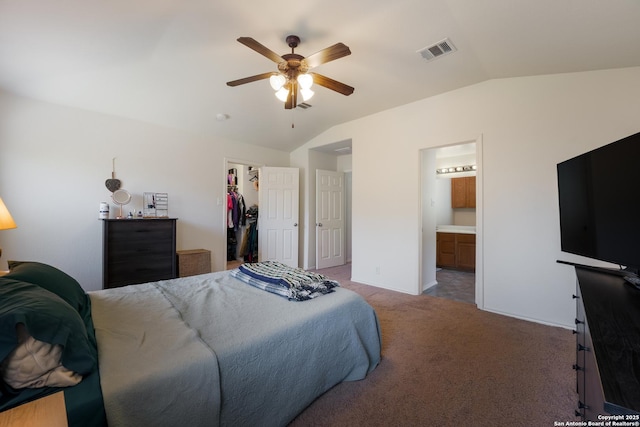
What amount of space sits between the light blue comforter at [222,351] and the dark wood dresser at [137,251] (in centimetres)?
155

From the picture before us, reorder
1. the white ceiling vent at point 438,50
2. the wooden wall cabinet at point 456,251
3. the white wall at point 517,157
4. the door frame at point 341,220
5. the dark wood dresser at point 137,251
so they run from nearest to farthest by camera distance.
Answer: the white ceiling vent at point 438,50, the white wall at point 517,157, the dark wood dresser at point 137,251, the wooden wall cabinet at point 456,251, the door frame at point 341,220

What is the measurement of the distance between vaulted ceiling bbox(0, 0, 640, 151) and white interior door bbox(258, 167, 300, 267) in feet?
Result: 6.11

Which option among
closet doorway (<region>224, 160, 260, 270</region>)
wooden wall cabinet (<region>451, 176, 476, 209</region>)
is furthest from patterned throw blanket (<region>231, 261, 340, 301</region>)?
wooden wall cabinet (<region>451, 176, 476, 209</region>)

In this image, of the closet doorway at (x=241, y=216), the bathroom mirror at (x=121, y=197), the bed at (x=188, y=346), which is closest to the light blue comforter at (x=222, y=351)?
the bed at (x=188, y=346)

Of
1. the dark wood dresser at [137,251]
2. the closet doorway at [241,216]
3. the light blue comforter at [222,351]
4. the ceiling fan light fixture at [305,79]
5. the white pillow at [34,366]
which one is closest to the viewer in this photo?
the white pillow at [34,366]

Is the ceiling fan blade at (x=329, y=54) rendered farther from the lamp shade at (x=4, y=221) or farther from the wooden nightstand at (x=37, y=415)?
the lamp shade at (x=4, y=221)

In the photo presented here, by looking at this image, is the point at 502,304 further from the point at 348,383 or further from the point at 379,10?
the point at 379,10

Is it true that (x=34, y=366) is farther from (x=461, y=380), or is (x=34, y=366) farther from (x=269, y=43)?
(x=269, y=43)

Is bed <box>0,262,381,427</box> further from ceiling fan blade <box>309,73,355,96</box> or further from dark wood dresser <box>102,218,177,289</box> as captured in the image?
ceiling fan blade <box>309,73,355,96</box>

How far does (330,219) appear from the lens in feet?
17.8

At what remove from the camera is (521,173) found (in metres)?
2.90

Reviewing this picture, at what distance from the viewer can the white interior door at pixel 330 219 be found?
5.23 m

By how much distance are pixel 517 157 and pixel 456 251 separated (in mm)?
2595

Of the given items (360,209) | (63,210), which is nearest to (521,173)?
(360,209)
